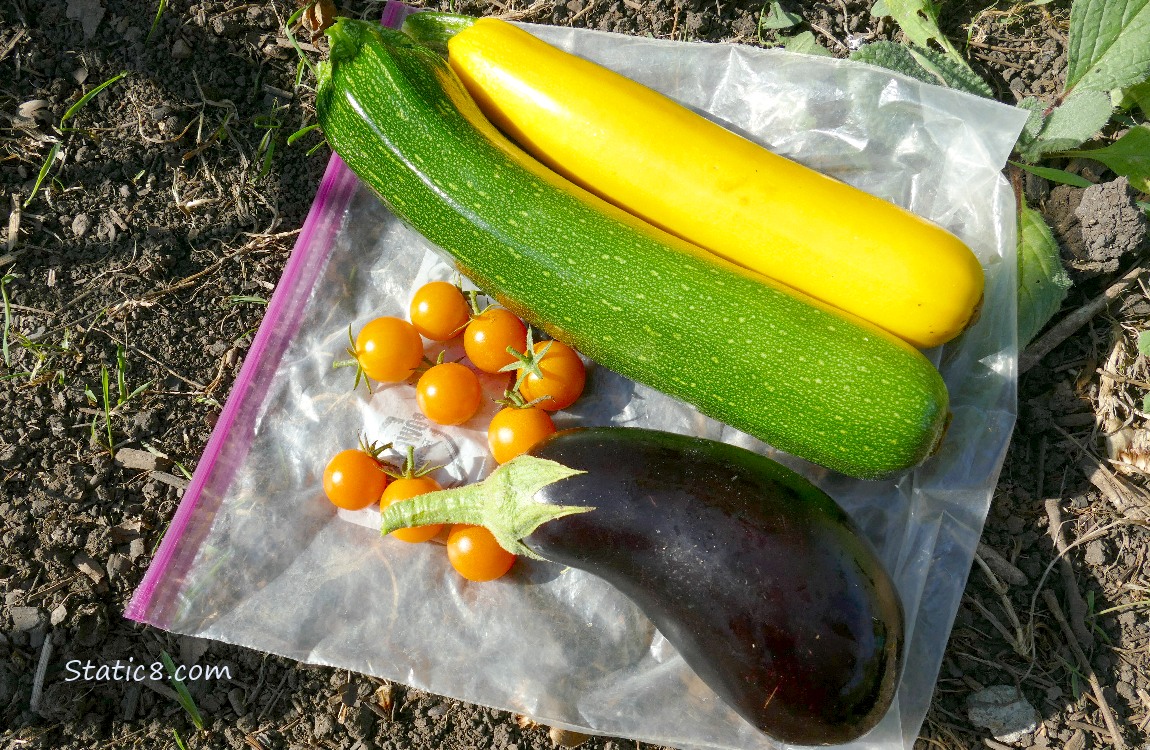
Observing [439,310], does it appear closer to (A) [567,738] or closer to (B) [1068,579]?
(A) [567,738]

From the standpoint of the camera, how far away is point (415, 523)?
210 cm

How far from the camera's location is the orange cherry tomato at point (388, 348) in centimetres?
231

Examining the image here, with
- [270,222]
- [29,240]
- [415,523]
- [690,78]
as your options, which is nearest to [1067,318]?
[690,78]

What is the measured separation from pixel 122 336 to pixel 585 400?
4.72 ft

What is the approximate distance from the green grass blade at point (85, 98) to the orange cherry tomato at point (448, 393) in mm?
1415

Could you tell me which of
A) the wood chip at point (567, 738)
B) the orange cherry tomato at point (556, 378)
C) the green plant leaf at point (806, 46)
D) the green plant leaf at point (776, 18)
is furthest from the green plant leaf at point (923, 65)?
A: the wood chip at point (567, 738)

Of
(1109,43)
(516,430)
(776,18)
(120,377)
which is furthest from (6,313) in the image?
(1109,43)

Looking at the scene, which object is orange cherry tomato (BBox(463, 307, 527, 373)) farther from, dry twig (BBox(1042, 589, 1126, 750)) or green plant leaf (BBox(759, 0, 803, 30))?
dry twig (BBox(1042, 589, 1126, 750))

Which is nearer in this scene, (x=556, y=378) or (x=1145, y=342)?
(x=556, y=378)

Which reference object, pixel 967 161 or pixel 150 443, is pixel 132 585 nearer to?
pixel 150 443

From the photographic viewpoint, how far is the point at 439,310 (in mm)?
2340

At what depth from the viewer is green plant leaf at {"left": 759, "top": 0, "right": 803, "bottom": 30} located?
8.55 ft

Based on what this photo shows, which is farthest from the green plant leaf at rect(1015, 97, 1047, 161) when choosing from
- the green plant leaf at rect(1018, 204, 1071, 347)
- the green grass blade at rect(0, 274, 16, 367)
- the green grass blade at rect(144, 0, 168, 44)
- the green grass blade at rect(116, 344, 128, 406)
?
the green grass blade at rect(0, 274, 16, 367)

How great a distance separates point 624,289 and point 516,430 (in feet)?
1.64
